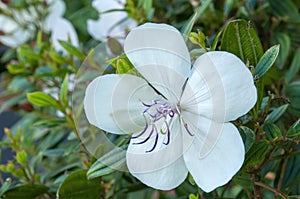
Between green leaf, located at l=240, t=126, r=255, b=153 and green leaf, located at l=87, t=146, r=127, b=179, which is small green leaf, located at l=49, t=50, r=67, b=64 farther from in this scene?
green leaf, located at l=240, t=126, r=255, b=153

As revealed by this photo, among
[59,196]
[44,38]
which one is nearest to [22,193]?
[59,196]

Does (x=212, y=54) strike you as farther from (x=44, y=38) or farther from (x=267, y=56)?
(x=44, y=38)

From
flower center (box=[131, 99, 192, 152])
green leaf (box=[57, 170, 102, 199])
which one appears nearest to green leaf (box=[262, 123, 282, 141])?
flower center (box=[131, 99, 192, 152])

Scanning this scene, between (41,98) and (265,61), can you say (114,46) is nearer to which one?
(41,98)

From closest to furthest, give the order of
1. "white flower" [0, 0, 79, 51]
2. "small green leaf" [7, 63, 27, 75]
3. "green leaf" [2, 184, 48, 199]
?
"green leaf" [2, 184, 48, 199]
"small green leaf" [7, 63, 27, 75]
"white flower" [0, 0, 79, 51]

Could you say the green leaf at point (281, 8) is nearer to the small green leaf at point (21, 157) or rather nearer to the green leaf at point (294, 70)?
the green leaf at point (294, 70)

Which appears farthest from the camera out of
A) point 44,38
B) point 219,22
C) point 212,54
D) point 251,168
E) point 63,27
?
point 44,38
